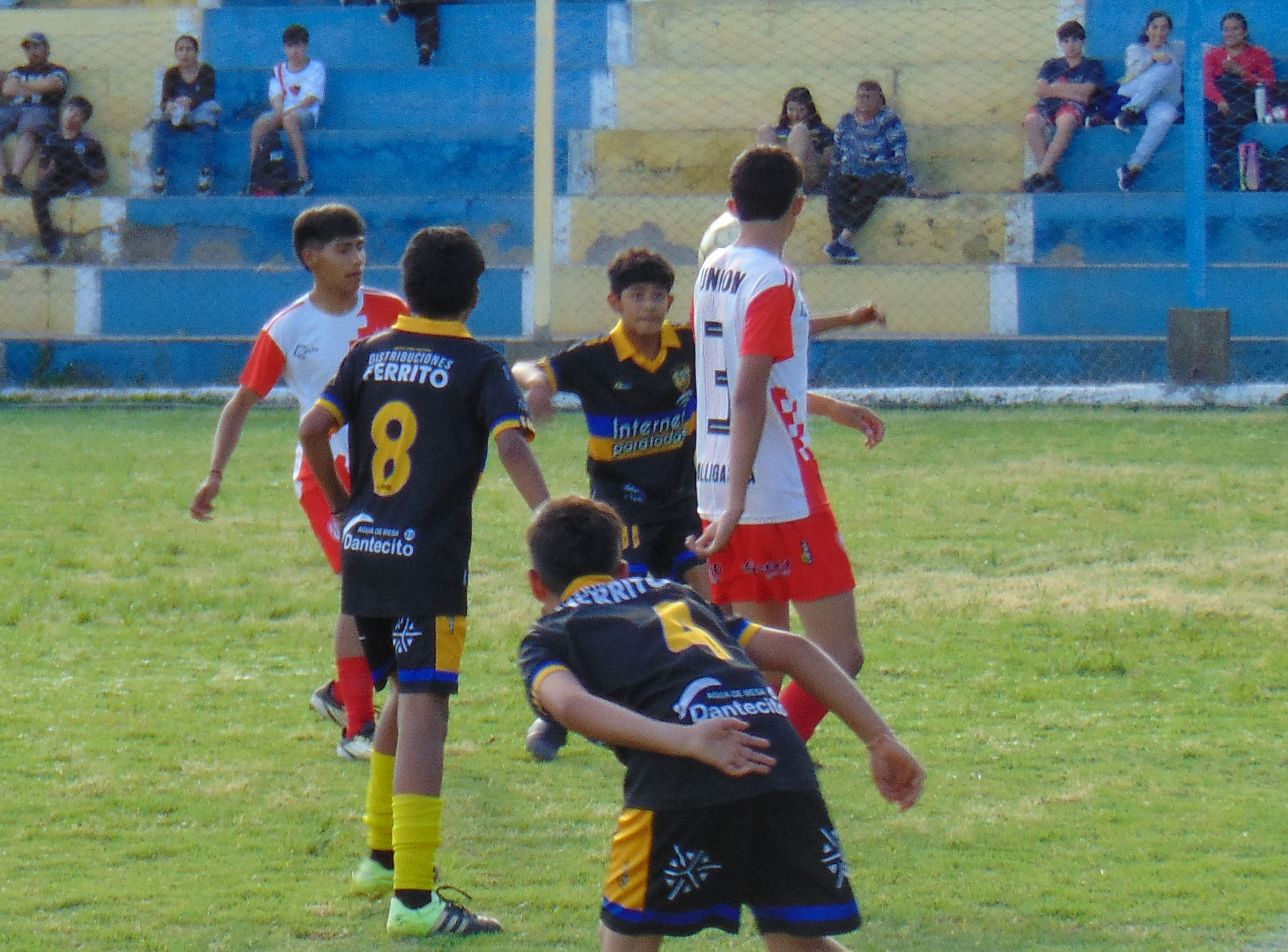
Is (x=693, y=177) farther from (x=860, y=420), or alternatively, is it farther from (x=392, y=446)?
(x=392, y=446)

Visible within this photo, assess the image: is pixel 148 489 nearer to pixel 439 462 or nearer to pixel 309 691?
pixel 309 691

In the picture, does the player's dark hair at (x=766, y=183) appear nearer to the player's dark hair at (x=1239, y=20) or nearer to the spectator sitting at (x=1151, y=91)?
the spectator sitting at (x=1151, y=91)

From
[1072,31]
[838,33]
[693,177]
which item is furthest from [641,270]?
[838,33]

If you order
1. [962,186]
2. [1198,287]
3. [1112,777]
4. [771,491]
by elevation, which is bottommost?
[1112,777]

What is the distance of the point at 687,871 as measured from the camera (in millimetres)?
2879

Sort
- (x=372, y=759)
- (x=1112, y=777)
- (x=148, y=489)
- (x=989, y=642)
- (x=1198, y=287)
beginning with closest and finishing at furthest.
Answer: (x=372, y=759)
(x=1112, y=777)
(x=989, y=642)
(x=148, y=489)
(x=1198, y=287)

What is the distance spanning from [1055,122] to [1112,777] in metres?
11.7

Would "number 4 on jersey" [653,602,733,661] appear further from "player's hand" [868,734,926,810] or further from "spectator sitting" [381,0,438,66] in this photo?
"spectator sitting" [381,0,438,66]

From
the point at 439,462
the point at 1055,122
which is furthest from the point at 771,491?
the point at 1055,122

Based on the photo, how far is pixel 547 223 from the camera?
13.5 meters

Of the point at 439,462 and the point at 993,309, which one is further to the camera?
the point at 993,309

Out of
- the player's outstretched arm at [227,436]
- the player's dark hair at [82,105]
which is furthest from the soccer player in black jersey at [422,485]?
the player's dark hair at [82,105]

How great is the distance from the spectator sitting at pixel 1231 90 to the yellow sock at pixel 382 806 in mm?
12386

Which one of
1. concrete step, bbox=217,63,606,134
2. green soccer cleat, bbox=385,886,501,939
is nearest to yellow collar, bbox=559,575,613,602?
green soccer cleat, bbox=385,886,501,939
